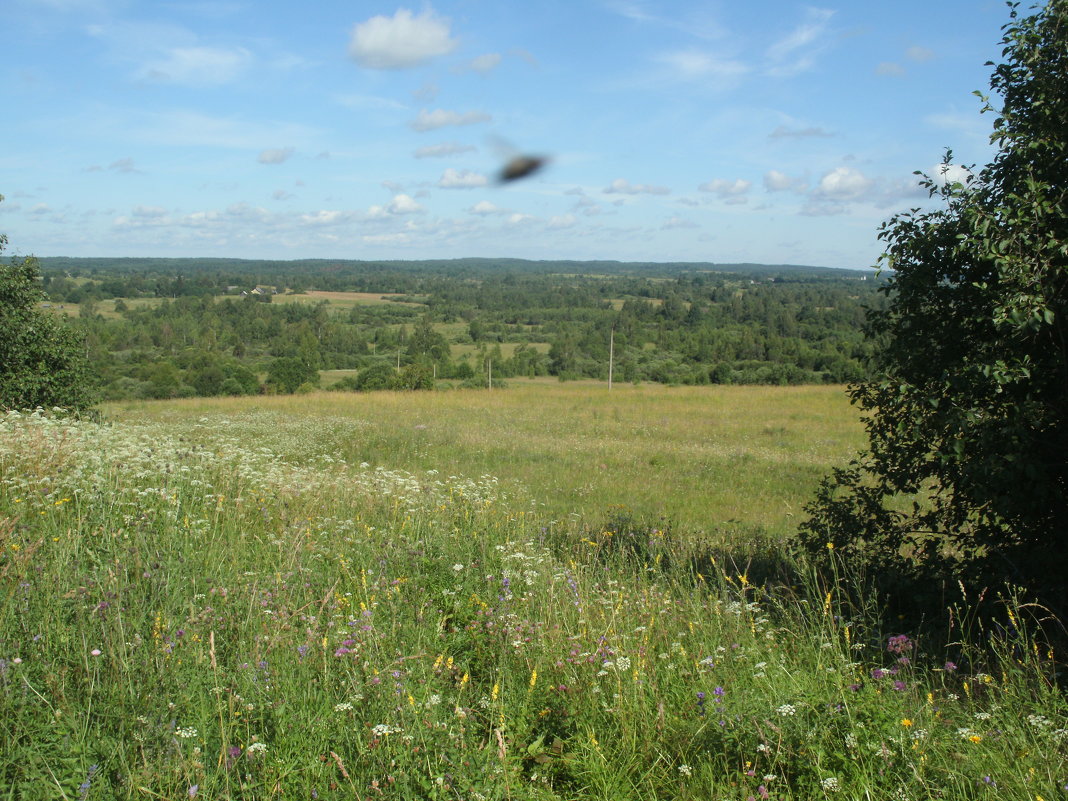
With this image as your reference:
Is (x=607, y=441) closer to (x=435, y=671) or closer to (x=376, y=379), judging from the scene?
(x=435, y=671)

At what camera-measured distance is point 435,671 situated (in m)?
3.46

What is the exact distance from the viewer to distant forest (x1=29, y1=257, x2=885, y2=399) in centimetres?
7112

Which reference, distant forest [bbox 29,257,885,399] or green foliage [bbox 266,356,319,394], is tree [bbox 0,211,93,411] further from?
green foliage [bbox 266,356,319,394]

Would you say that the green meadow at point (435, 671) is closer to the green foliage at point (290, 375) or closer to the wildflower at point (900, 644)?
the wildflower at point (900, 644)

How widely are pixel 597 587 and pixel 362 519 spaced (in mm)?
2547

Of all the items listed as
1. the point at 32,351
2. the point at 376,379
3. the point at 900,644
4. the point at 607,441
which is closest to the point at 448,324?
the point at 376,379

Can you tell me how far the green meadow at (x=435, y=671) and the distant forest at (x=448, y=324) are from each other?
4471 cm

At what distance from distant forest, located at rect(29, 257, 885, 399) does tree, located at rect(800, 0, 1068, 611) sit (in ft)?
141

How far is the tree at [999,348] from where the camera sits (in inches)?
170

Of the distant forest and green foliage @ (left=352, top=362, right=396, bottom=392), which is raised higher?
the distant forest

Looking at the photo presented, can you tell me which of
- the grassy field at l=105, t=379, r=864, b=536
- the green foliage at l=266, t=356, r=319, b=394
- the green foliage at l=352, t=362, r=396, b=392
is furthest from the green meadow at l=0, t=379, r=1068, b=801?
the green foliage at l=266, t=356, r=319, b=394

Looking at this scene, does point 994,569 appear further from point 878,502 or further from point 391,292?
point 391,292

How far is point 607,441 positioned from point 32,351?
16343 millimetres

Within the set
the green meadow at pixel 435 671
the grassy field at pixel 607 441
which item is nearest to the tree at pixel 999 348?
the green meadow at pixel 435 671
